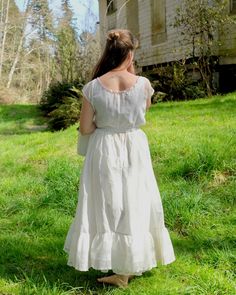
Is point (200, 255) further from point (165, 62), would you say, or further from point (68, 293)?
point (165, 62)

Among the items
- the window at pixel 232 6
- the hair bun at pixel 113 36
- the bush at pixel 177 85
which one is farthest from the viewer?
the window at pixel 232 6

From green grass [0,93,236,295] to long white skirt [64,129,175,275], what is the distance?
13.8 inches

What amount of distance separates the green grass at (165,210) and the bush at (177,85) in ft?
14.4

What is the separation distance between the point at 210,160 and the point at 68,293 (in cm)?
307

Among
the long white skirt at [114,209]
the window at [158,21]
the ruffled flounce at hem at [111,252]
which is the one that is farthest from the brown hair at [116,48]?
the window at [158,21]

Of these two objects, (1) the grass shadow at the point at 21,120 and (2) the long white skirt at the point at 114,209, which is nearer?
(2) the long white skirt at the point at 114,209

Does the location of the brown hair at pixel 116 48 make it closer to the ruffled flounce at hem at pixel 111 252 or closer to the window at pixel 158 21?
the ruffled flounce at hem at pixel 111 252

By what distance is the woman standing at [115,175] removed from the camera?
3117 millimetres

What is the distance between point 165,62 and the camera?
16.7 metres

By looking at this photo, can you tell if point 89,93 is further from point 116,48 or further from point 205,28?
point 205,28

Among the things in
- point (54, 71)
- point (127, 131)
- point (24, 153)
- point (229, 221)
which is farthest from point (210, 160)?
point (54, 71)

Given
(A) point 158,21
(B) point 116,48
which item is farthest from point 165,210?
(A) point 158,21

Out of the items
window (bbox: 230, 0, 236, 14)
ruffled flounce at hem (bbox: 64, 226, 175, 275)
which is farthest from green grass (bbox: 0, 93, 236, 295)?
window (bbox: 230, 0, 236, 14)

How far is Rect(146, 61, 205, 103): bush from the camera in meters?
13.3
